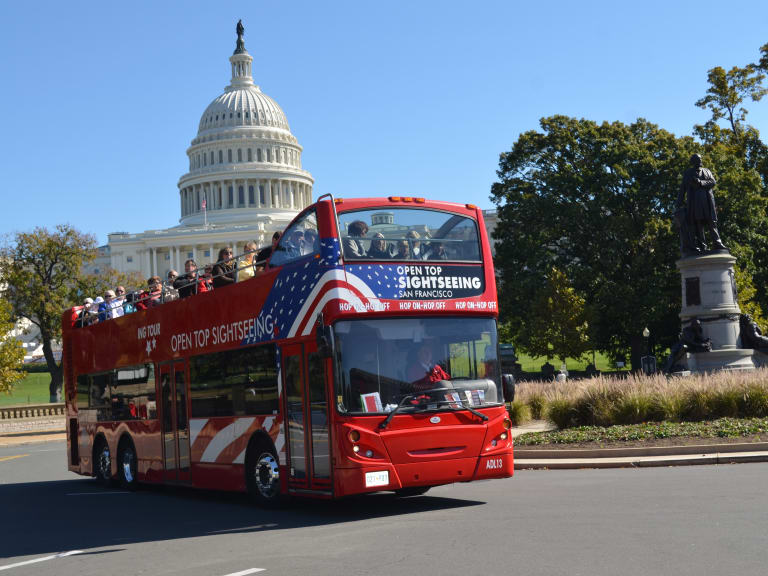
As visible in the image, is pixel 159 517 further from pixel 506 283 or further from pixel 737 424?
pixel 506 283

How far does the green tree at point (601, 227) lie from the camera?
53438 mm

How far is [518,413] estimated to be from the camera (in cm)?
2553

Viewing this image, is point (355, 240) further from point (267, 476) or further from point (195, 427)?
point (195, 427)

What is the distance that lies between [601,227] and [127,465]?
40206 millimetres

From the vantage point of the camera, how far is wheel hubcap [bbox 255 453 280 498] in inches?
544

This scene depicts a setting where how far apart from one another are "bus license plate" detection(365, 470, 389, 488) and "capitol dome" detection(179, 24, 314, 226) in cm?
13586

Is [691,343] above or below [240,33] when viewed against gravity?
below

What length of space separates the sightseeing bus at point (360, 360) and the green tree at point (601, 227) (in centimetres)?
3991

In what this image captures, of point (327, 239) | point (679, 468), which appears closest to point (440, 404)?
point (327, 239)

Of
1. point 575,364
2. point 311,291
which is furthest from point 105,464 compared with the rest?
point 575,364

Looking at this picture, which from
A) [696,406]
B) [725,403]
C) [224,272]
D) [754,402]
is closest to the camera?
[224,272]

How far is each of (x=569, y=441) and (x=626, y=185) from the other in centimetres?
3801

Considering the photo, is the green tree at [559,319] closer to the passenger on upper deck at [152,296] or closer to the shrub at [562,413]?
the shrub at [562,413]

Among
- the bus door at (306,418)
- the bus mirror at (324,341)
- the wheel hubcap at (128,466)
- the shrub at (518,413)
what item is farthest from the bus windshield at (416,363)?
the shrub at (518,413)
